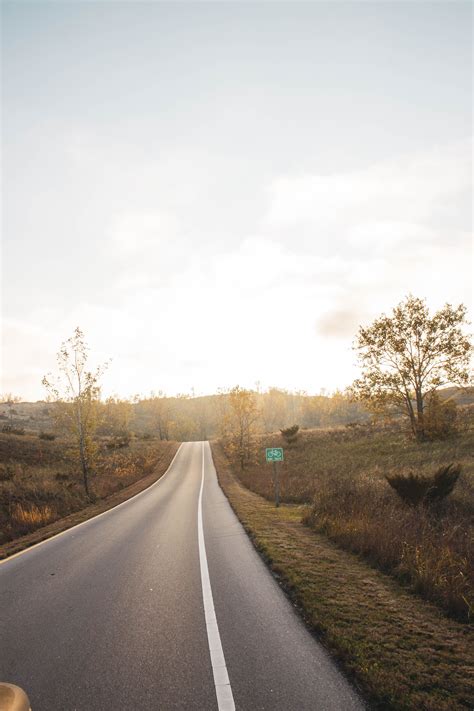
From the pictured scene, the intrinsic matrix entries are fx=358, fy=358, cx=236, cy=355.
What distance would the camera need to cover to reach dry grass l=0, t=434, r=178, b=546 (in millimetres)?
12344

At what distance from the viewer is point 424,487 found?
11.5m

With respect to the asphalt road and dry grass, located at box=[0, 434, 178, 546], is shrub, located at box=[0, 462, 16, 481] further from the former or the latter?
the asphalt road

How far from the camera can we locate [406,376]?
27484 millimetres

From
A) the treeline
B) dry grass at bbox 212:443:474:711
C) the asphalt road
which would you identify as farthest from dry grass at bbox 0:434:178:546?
the treeline

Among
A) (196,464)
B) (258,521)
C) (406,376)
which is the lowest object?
(196,464)

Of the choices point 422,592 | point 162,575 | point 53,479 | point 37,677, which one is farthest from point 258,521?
point 53,479

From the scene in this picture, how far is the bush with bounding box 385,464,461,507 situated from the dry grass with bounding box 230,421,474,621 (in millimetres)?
386

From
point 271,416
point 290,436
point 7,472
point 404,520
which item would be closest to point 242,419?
point 290,436

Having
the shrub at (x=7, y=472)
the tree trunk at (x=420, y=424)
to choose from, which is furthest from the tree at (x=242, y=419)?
the shrub at (x=7, y=472)

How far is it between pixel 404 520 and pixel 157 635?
6.65 meters

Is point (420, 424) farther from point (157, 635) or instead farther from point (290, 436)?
point (157, 635)

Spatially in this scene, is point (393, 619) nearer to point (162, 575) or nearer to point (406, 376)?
point (162, 575)

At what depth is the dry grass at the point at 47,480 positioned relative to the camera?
1234 centimetres

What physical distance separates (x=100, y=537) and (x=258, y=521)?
458 centimetres
